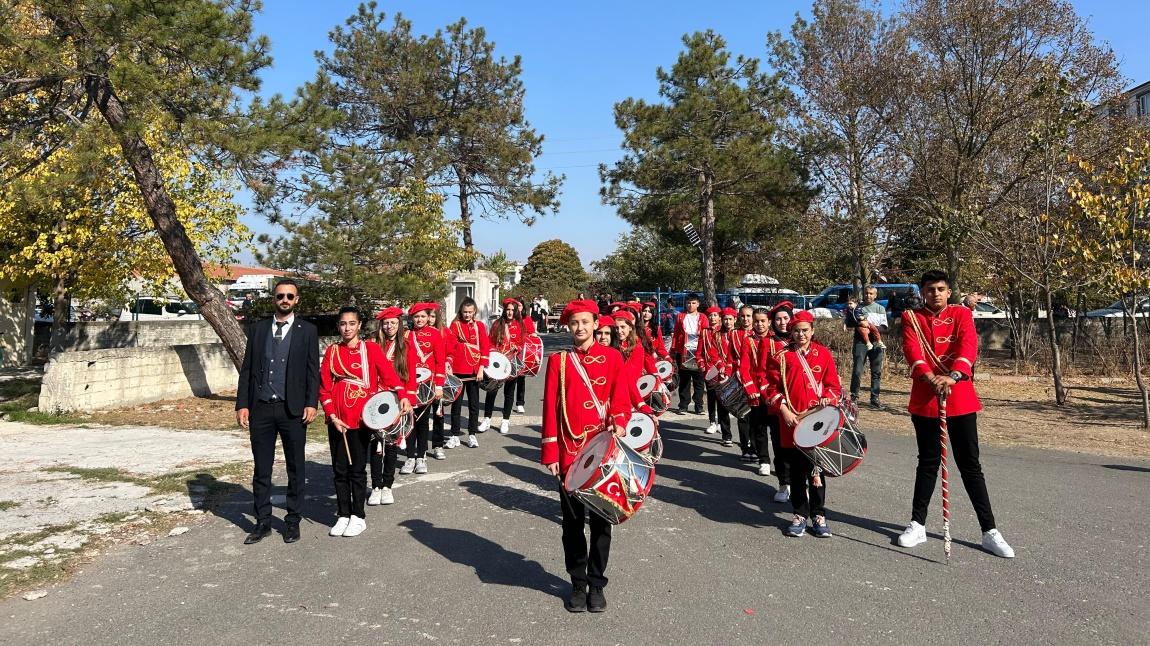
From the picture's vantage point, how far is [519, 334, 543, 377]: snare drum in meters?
10.9

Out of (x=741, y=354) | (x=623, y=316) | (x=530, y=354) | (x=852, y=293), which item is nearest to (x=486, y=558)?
(x=623, y=316)

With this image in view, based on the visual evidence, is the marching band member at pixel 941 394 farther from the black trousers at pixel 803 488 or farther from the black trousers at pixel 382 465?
the black trousers at pixel 382 465

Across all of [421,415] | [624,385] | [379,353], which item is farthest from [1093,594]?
[421,415]

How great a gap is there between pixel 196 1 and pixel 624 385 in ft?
26.0

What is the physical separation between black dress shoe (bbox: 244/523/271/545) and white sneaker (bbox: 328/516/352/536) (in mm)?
444

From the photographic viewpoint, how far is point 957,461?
17.8ft

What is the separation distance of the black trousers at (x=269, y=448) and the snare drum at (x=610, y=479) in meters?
Answer: 2.57

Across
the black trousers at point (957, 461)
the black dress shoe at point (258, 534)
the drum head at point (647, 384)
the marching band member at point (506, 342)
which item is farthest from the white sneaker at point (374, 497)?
the black trousers at point (957, 461)

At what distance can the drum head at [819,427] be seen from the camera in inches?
219

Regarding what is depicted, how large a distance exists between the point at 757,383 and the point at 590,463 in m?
3.58

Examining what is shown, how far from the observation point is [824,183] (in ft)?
79.4

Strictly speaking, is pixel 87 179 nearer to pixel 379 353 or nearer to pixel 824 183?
pixel 379 353

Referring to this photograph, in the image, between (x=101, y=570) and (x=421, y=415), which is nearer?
(x=101, y=570)

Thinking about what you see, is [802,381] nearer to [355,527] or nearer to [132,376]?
[355,527]
